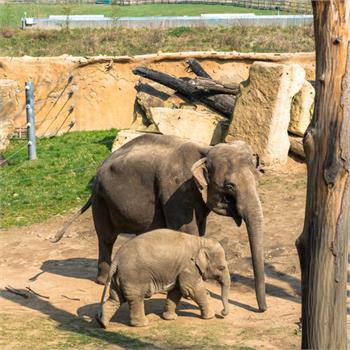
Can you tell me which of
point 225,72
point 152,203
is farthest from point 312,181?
point 225,72

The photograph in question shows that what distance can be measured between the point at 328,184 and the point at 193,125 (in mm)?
9590

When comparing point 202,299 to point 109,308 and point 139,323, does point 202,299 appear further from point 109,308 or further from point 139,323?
point 109,308

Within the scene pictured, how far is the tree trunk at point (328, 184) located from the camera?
292 inches

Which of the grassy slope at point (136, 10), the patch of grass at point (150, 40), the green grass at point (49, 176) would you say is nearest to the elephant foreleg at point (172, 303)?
the green grass at point (49, 176)

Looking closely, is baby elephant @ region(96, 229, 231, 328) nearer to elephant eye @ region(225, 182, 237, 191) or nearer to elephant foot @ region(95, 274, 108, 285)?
elephant eye @ region(225, 182, 237, 191)

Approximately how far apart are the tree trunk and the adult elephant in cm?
232

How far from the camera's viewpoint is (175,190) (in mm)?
10414

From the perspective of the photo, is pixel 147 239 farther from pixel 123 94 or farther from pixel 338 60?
pixel 123 94

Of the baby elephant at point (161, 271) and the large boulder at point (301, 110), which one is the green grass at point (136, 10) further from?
the baby elephant at point (161, 271)

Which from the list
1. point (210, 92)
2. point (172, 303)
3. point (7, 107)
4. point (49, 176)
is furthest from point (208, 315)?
point (7, 107)

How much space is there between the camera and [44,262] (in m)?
12.9

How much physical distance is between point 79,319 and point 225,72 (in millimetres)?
12227

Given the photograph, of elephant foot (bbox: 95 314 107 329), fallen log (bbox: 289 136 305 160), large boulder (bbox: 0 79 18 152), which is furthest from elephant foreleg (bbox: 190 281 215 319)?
large boulder (bbox: 0 79 18 152)

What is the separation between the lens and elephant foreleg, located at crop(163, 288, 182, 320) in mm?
9812
